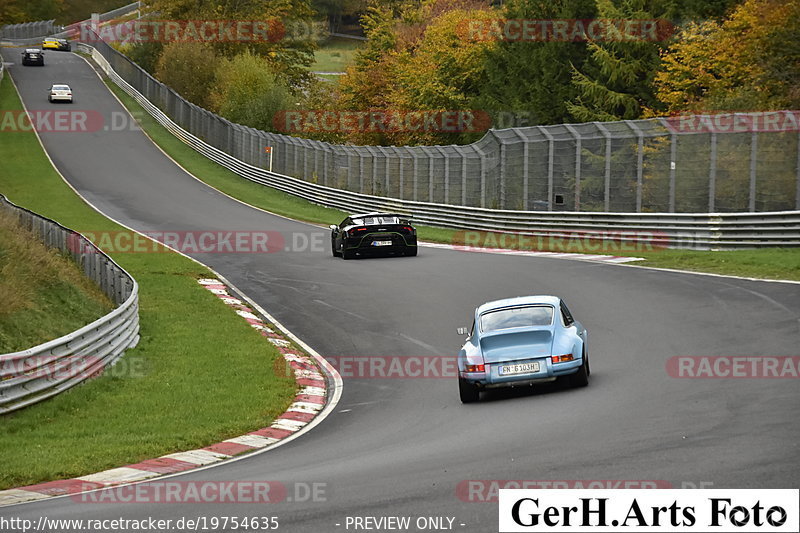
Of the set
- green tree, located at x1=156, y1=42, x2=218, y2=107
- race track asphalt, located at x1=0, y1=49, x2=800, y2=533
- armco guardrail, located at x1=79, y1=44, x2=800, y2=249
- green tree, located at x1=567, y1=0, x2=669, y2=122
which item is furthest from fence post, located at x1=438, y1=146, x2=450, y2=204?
green tree, located at x1=156, y1=42, x2=218, y2=107

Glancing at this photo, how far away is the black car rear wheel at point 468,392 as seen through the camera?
1439cm

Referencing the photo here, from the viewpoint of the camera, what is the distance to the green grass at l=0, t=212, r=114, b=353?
57.3 ft

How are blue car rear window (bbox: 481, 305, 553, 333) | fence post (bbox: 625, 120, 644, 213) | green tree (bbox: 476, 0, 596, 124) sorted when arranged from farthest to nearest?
green tree (bbox: 476, 0, 596, 124) < fence post (bbox: 625, 120, 644, 213) < blue car rear window (bbox: 481, 305, 553, 333)

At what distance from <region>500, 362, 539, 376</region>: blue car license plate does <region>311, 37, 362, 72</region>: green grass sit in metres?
118

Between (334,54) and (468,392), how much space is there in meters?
137

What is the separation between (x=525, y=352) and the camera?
46.0 ft

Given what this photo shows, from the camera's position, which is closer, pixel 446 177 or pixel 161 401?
pixel 161 401

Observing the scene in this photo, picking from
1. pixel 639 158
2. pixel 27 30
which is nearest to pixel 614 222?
pixel 639 158

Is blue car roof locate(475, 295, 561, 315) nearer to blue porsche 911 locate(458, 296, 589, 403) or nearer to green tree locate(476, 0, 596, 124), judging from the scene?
blue porsche 911 locate(458, 296, 589, 403)

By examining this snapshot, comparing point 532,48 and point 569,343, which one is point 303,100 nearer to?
point 532,48

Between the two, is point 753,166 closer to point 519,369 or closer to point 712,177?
point 712,177

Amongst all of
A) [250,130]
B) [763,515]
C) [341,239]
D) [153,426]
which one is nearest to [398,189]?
[341,239]

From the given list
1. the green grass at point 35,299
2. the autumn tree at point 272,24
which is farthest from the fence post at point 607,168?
the autumn tree at point 272,24

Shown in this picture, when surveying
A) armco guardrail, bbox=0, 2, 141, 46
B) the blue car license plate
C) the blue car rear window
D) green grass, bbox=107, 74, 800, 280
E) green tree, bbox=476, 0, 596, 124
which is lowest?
green grass, bbox=107, 74, 800, 280
